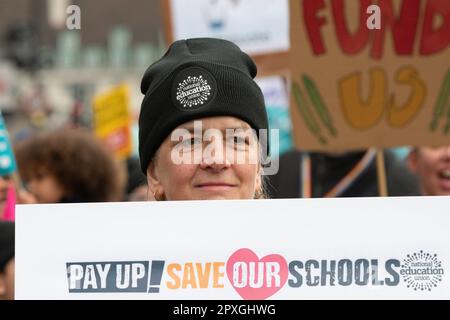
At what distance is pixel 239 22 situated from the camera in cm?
312

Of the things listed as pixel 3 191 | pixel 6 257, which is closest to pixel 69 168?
pixel 3 191

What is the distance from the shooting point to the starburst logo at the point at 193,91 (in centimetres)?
203

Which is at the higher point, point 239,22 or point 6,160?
point 239,22

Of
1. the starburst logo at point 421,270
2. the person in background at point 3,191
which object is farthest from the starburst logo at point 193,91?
the person in background at point 3,191

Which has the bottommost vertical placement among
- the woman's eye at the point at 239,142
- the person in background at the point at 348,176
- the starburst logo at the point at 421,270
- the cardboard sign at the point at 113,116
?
the starburst logo at the point at 421,270

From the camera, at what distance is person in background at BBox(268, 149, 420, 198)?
10.5ft

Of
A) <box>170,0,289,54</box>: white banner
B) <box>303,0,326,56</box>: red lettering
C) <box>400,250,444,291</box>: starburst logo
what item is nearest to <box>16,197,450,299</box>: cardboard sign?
<box>400,250,444,291</box>: starburst logo

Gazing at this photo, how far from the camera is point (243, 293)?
6.40 ft

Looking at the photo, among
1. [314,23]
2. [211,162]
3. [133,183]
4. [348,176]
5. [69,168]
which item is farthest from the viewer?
[133,183]

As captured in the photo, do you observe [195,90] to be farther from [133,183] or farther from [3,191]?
[133,183]

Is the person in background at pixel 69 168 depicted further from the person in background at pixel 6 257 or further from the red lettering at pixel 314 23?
the red lettering at pixel 314 23

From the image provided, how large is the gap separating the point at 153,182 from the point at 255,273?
0.28 meters

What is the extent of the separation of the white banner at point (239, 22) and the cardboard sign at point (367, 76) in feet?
0.98

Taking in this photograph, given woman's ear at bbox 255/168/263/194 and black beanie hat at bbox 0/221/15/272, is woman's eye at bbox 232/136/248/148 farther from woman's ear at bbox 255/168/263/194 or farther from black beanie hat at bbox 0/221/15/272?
black beanie hat at bbox 0/221/15/272
